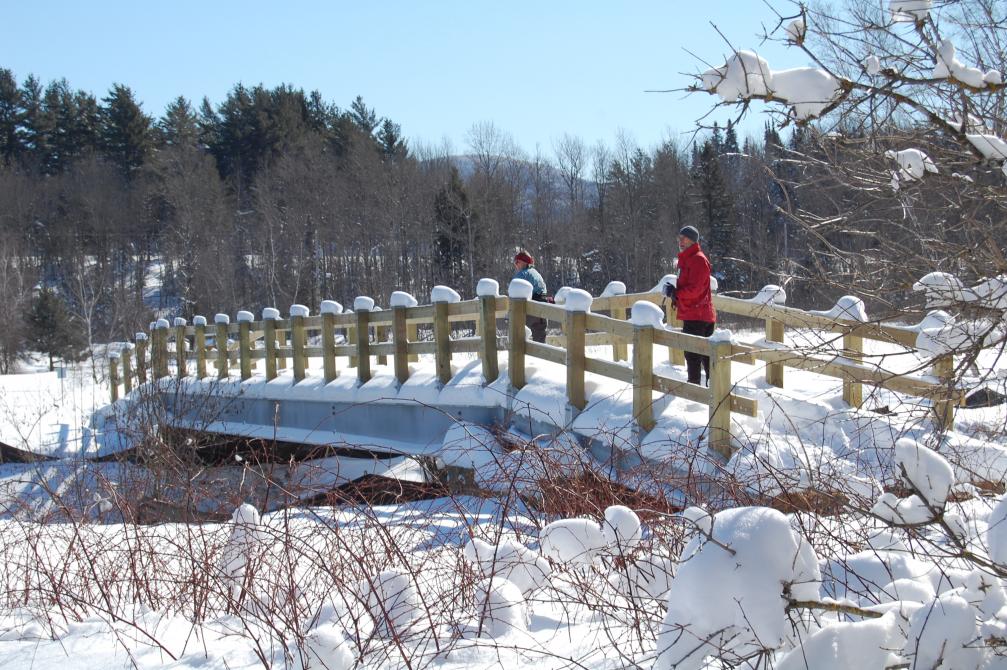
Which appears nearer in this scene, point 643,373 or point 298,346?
point 643,373

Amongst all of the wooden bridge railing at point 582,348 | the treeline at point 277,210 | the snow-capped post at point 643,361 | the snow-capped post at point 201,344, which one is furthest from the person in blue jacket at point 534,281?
the treeline at point 277,210

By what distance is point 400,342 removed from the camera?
958 centimetres

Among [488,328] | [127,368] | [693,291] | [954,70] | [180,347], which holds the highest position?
[954,70]

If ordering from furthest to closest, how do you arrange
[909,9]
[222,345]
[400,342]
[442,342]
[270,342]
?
[222,345] → [270,342] → [400,342] → [442,342] → [909,9]

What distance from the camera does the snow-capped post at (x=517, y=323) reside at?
788 centimetres

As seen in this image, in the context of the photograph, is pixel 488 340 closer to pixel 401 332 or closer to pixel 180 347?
pixel 401 332

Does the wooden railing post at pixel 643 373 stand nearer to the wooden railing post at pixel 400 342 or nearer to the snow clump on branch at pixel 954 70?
the wooden railing post at pixel 400 342

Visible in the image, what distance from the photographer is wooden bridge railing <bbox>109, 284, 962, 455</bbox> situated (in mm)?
5219

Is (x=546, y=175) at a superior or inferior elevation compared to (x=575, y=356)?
superior

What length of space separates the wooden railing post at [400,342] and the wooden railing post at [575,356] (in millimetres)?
2895

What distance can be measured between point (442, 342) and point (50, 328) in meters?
32.0

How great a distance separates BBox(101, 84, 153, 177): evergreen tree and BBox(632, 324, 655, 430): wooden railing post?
52.4 metres

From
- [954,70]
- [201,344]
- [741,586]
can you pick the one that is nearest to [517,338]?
[954,70]

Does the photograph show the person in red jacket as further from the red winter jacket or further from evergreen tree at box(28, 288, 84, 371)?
evergreen tree at box(28, 288, 84, 371)
